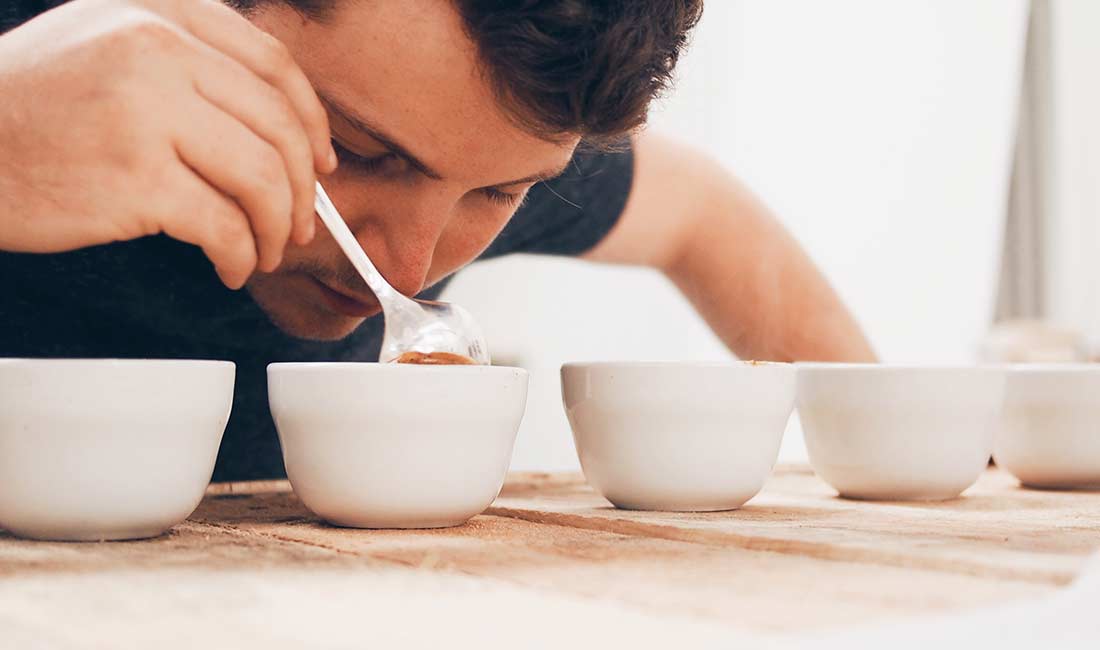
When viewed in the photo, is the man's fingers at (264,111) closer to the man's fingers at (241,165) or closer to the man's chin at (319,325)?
the man's fingers at (241,165)

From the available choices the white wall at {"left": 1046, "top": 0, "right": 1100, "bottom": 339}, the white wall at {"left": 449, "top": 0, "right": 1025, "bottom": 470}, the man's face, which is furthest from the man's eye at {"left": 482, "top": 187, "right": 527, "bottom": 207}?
the white wall at {"left": 1046, "top": 0, "right": 1100, "bottom": 339}

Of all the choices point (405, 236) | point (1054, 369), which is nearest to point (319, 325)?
point (405, 236)

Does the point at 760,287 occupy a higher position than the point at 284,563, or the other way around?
the point at 760,287

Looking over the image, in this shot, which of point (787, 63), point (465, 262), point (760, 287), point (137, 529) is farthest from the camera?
point (787, 63)

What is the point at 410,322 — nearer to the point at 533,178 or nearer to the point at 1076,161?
the point at 533,178

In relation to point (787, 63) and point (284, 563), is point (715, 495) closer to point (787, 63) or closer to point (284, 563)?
point (284, 563)

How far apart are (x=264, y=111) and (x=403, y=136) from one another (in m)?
0.17

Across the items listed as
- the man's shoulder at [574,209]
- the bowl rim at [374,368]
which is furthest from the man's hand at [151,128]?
the man's shoulder at [574,209]

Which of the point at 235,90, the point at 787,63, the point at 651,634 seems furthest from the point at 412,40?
the point at 787,63

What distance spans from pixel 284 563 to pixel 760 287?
1236mm

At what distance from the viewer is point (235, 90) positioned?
0.66 m

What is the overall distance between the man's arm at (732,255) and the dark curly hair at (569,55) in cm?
76

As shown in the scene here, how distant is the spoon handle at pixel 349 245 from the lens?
0.81m

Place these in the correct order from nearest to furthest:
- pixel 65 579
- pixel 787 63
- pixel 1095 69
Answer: pixel 65 579
pixel 787 63
pixel 1095 69
